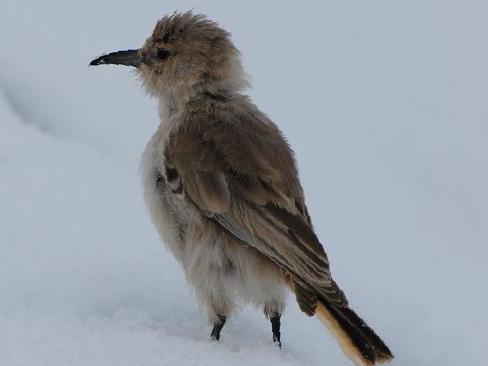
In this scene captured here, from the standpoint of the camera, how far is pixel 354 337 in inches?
162

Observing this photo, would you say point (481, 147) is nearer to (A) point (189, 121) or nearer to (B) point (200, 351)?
(A) point (189, 121)

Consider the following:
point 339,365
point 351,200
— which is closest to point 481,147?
point 351,200

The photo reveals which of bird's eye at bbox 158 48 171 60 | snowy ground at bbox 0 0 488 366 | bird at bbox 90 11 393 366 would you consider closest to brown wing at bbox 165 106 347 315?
bird at bbox 90 11 393 366

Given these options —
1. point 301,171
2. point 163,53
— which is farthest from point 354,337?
point 301,171

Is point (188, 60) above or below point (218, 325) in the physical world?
above

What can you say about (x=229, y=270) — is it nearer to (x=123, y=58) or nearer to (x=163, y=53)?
(x=163, y=53)

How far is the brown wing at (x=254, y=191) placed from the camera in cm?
427

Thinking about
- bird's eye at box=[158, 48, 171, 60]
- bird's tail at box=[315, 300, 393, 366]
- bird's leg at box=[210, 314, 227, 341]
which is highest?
bird's eye at box=[158, 48, 171, 60]

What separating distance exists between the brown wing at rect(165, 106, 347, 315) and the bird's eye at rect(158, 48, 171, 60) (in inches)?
24.8

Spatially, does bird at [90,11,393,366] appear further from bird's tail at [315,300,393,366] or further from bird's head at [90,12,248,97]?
bird's head at [90,12,248,97]

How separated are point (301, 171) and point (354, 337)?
104 inches

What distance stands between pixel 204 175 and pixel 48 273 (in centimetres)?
79

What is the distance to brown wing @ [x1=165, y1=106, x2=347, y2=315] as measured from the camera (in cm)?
427

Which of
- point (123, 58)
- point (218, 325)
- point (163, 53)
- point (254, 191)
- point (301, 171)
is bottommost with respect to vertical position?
point (218, 325)
